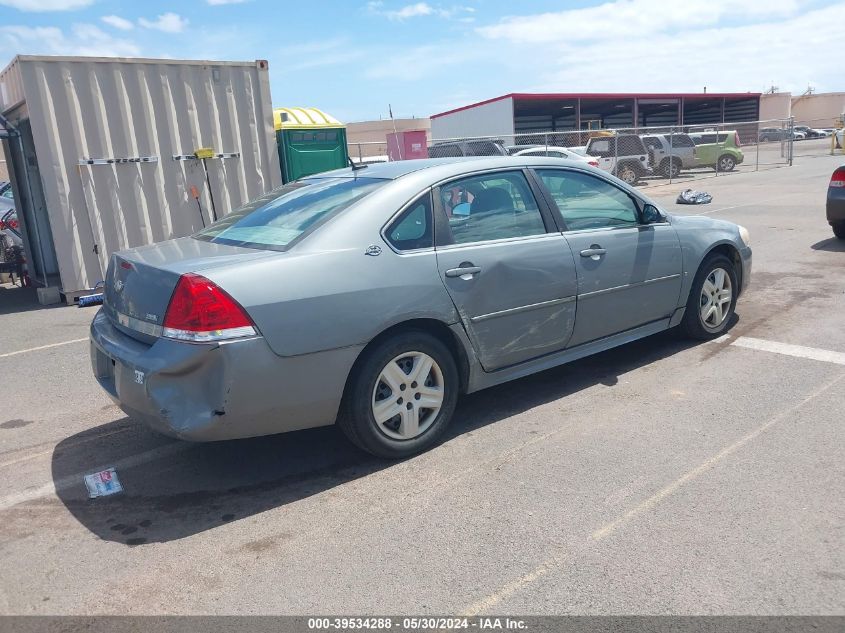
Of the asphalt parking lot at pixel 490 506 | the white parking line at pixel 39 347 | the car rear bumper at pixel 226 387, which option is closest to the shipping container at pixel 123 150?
the white parking line at pixel 39 347

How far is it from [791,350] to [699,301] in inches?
30.8

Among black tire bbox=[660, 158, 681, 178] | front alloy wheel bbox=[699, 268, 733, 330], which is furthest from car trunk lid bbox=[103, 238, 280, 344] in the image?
black tire bbox=[660, 158, 681, 178]

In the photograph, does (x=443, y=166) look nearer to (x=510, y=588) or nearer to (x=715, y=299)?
(x=510, y=588)

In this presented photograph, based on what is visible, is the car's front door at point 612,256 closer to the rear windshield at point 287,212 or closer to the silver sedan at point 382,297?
the silver sedan at point 382,297

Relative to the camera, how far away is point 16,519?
11.6ft

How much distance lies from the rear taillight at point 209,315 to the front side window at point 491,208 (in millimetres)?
1405

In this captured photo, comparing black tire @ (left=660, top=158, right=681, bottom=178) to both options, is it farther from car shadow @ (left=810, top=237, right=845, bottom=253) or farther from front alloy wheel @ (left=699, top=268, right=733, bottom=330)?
front alloy wheel @ (left=699, top=268, right=733, bottom=330)

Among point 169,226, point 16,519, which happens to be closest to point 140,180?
point 169,226

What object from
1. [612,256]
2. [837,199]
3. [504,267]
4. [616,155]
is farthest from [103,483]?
[616,155]

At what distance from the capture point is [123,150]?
9750 mm

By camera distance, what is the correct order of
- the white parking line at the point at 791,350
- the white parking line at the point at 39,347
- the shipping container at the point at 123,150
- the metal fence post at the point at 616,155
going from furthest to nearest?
the metal fence post at the point at 616,155 → the shipping container at the point at 123,150 → the white parking line at the point at 39,347 → the white parking line at the point at 791,350

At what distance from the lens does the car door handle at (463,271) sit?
13.3 ft

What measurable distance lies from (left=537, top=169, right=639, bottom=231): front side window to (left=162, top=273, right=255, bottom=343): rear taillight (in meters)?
2.33

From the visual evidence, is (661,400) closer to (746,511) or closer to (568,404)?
(568,404)
